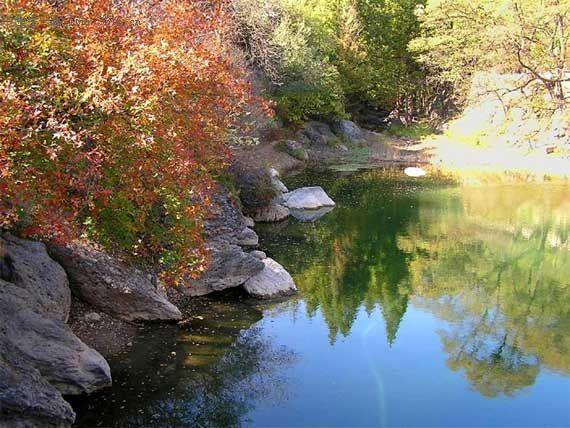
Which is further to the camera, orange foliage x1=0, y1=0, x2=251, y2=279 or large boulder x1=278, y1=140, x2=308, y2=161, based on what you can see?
large boulder x1=278, y1=140, x2=308, y2=161

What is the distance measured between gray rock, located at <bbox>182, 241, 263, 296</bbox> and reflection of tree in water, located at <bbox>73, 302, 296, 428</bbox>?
1.03 metres

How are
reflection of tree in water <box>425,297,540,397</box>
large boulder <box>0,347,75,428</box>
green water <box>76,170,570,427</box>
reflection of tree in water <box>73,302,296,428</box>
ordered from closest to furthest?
large boulder <box>0,347,75,428</box> → reflection of tree in water <box>73,302,296,428</box> → green water <box>76,170,570,427</box> → reflection of tree in water <box>425,297,540,397</box>

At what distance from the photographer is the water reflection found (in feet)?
41.6

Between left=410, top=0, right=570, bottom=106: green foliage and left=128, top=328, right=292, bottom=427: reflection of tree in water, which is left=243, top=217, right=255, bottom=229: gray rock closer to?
left=128, top=328, right=292, bottom=427: reflection of tree in water

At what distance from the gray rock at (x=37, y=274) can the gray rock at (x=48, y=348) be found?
0.41m

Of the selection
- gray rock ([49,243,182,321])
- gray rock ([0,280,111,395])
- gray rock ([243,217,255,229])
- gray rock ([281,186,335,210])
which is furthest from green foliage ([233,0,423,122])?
gray rock ([0,280,111,395])

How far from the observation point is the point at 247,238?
18516mm

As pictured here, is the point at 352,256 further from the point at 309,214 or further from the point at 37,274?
the point at 37,274

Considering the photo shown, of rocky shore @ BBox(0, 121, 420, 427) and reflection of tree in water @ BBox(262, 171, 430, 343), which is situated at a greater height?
rocky shore @ BBox(0, 121, 420, 427)

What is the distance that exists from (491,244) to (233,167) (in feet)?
28.5

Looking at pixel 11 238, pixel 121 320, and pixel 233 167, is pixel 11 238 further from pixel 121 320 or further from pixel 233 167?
pixel 233 167

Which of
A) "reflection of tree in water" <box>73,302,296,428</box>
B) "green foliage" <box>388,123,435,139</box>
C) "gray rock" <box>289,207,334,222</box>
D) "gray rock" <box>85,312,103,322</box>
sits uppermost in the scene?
"gray rock" <box>85,312,103,322</box>

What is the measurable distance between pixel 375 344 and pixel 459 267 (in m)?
6.18

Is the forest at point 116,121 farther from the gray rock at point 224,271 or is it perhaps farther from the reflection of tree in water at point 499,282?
the reflection of tree in water at point 499,282
